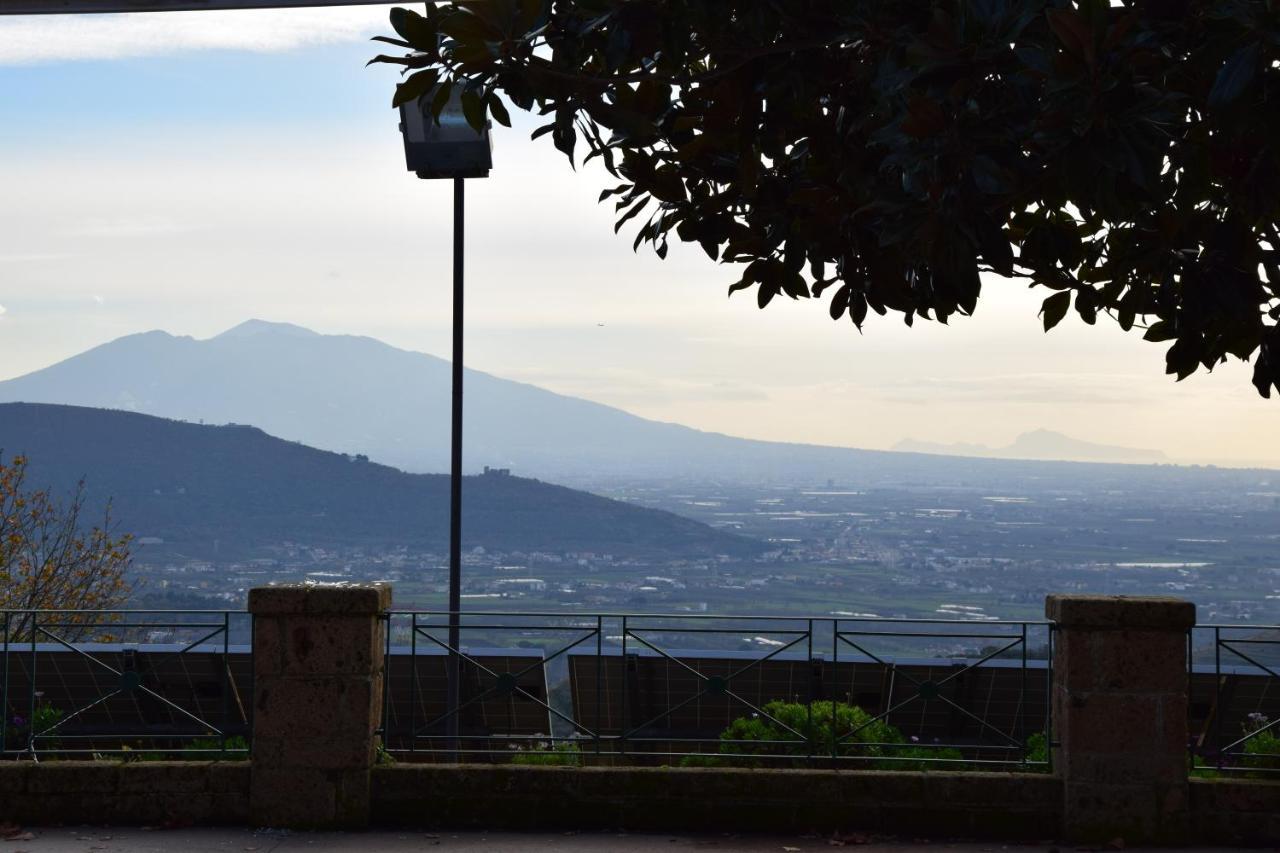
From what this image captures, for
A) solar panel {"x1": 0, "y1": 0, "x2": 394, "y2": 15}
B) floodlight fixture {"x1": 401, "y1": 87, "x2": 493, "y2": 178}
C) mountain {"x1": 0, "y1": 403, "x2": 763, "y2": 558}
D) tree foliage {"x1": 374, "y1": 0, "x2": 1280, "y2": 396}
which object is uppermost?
solar panel {"x1": 0, "y1": 0, "x2": 394, "y2": 15}

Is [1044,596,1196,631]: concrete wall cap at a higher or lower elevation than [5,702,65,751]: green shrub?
higher

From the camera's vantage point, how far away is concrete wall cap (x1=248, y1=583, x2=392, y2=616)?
7883 millimetres

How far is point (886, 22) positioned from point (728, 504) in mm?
152397

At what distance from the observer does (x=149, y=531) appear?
275 ft

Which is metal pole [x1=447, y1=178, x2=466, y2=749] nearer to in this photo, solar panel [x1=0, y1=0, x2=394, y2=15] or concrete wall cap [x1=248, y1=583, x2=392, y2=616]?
concrete wall cap [x1=248, y1=583, x2=392, y2=616]

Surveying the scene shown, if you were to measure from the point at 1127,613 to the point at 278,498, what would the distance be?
93316 millimetres

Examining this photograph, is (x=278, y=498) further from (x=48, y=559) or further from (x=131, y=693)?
(x=131, y=693)

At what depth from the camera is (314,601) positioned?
7887 mm

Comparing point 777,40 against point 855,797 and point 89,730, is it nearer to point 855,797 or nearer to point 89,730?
point 855,797

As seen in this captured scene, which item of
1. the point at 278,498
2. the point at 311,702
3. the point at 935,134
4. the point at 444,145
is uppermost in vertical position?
the point at 444,145

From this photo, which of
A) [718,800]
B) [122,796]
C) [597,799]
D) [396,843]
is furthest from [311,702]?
[718,800]

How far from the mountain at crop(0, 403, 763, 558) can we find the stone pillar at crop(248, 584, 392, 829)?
66525mm

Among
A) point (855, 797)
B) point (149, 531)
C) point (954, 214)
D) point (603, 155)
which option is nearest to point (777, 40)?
point (603, 155)

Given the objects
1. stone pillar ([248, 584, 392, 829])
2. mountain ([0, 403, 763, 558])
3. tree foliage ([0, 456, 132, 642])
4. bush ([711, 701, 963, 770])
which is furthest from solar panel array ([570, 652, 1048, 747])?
mountain ([0, 403, 763, 558])
